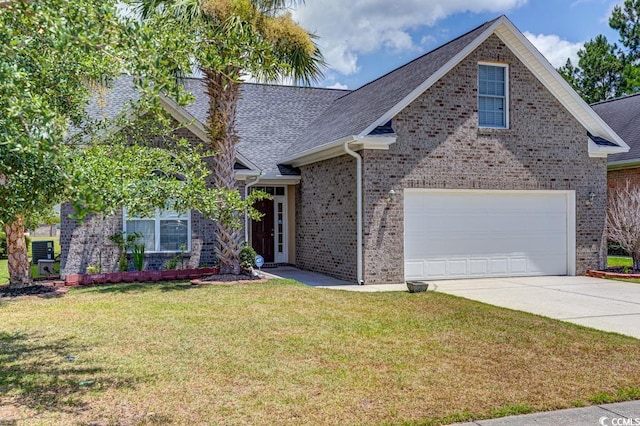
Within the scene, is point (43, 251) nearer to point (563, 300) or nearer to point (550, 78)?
point (563, 300)

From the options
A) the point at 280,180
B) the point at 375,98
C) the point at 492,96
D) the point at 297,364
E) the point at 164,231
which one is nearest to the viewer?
the point at 297,364

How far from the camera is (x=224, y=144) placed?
13953 millimetres

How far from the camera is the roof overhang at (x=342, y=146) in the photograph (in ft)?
43.1

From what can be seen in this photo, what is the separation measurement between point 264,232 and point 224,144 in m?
5.12

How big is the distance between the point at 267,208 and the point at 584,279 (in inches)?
378

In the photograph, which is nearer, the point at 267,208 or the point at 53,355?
the point at 53,355

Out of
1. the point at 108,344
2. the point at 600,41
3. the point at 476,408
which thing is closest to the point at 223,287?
the point at 108,344

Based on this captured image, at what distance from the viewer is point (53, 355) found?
6.86m

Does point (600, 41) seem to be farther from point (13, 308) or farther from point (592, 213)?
point (13, 308)

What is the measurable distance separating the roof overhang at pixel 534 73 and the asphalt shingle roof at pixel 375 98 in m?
0.14

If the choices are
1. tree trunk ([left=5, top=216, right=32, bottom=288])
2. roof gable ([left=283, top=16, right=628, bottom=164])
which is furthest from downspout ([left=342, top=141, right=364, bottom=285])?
tree trunk ([left=5, top=216, right=32, bottom=288])

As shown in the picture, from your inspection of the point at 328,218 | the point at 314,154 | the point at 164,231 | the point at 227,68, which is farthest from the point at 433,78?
the point at 164,231

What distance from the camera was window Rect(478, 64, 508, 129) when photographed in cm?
1459
